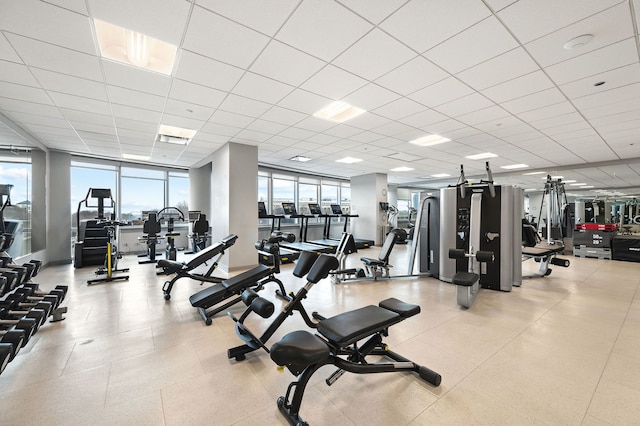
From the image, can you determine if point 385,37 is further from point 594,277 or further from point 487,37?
point 594,277

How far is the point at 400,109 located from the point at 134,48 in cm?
348

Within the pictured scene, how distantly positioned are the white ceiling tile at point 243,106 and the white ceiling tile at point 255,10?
1.54 m

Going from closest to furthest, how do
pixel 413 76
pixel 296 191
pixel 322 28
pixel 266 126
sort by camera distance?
pixel 322 28 → pixel 413 76 → pixel 266 126 → pixel 296 191

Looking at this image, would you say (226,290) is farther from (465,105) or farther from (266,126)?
(465,105)

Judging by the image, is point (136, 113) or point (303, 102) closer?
point (303, 102)

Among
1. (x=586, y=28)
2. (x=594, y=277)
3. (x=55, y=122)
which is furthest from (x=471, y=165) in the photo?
(x=55, y=122)

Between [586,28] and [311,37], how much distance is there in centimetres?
240

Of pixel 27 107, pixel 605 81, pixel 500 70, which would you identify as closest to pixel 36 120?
pixel 27 107

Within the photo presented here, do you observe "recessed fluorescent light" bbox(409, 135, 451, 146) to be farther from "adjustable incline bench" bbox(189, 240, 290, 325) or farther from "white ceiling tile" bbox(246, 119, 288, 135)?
"adjustable incline bench" bbox(189, 240, 290, 325)

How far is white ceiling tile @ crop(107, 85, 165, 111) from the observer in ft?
11.2

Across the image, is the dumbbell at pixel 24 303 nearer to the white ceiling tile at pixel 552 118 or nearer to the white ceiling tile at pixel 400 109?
the white ceiling tile at pixel 400 109

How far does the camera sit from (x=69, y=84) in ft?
10.5

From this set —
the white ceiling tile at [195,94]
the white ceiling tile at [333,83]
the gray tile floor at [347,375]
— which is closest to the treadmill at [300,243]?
the gray tile floor at [347,375]

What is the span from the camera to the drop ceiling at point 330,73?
82.4 inches
